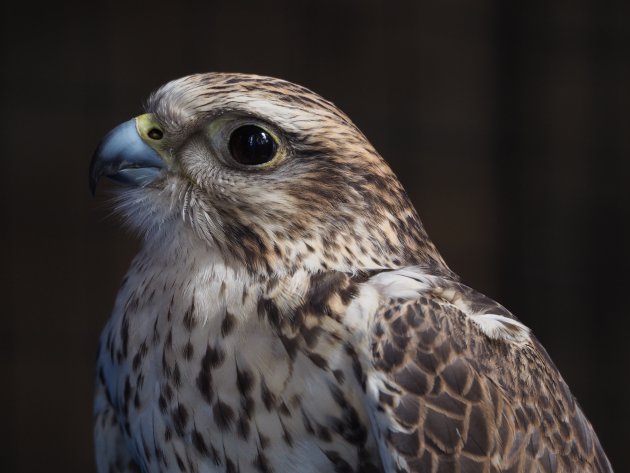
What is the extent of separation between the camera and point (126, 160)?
2.10 m

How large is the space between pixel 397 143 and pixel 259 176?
9.83 ft

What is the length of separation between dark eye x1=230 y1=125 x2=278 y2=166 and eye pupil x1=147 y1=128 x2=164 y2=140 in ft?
0.49

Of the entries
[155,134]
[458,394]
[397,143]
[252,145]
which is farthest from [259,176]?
[397,143]

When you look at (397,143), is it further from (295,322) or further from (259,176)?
(295,322)

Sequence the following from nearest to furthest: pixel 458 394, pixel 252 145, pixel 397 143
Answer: pixel 458 394 → pixel 252 145 → pixel 397 143

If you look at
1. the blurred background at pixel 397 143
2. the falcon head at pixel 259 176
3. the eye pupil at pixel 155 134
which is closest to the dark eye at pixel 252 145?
the falcon head at pixel 259 176

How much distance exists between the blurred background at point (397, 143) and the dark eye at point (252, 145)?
259cm

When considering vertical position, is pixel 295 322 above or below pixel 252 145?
below

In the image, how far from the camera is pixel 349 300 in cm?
198

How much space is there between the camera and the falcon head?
2.05 metres

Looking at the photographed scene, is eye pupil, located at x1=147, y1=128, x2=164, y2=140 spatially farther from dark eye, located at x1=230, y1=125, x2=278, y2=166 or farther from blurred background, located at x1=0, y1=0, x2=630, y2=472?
blurred background, located at x1=0, y1=0, x2=630, y2=472

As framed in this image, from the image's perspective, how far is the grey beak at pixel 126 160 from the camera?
208cm

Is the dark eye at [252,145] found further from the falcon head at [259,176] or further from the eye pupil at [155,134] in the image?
the eye pupil at [155,134]

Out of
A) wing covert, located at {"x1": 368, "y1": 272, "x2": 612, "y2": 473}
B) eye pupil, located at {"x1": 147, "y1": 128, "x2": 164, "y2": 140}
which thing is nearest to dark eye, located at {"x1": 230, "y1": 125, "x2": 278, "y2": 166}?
eye pupil, located at {"x1": 147, "y1": 128, "x2": 164, "y2": 140}
